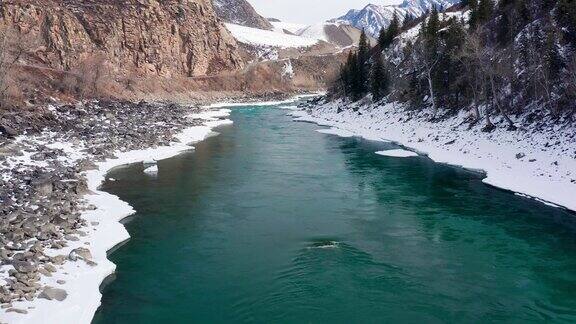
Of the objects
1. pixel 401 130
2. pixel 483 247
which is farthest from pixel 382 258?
pixel 401 130

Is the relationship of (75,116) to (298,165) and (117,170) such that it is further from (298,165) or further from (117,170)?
(298,165)

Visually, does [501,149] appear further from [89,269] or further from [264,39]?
[264,39]

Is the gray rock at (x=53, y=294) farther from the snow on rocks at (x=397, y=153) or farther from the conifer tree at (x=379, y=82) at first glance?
the conifer tree at (x=379, y=82)

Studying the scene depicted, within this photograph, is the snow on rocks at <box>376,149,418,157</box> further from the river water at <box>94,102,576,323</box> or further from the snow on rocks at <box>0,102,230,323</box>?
the snow on rocks at <box>0,102,230,323</box>

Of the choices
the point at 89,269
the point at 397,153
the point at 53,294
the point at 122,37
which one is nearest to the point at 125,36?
the point at 122,37

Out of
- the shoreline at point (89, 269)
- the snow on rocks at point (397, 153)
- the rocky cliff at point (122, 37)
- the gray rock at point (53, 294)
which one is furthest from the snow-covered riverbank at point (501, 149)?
the rocky cliff at point (122, 37)

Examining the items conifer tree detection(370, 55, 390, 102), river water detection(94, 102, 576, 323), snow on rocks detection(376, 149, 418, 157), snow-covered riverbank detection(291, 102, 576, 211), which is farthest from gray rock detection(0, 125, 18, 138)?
conifer tree detection(370, 55, 390, 102)
